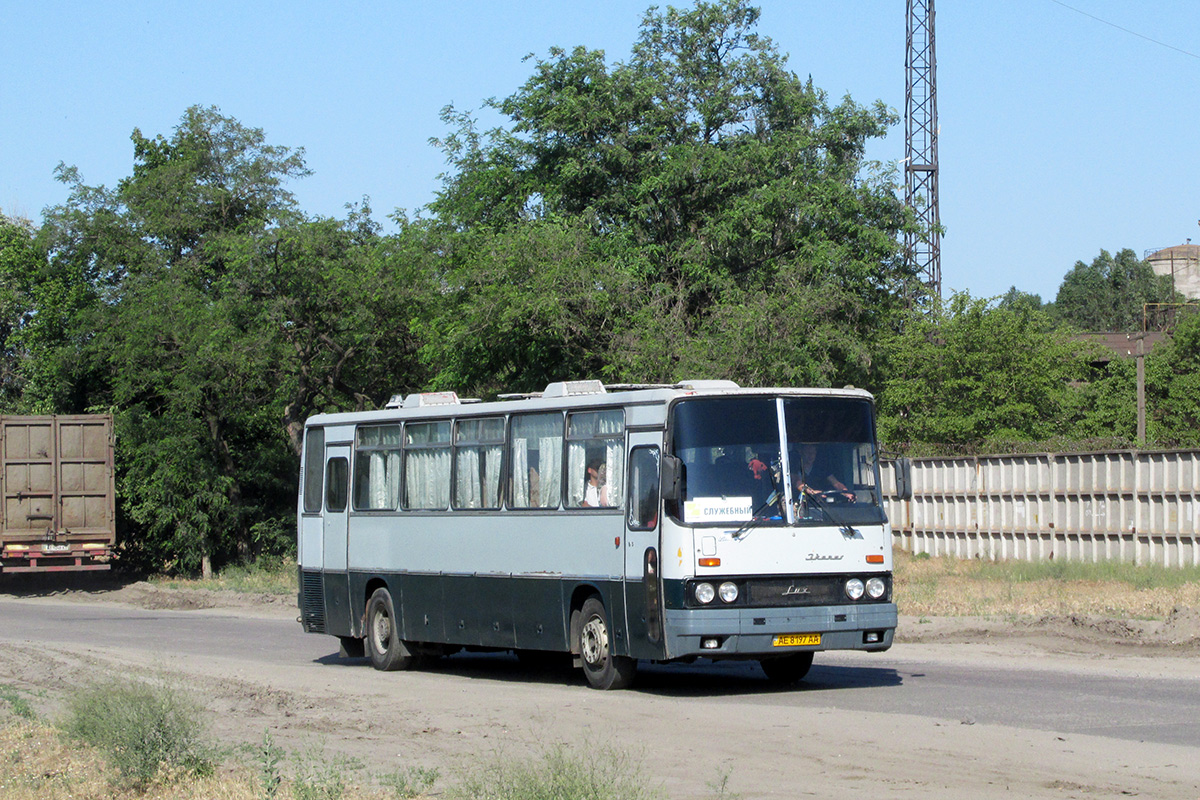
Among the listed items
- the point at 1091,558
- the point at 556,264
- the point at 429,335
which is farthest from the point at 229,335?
the point at 1091,558

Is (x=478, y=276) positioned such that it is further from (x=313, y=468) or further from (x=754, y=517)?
(x=754, y=517)

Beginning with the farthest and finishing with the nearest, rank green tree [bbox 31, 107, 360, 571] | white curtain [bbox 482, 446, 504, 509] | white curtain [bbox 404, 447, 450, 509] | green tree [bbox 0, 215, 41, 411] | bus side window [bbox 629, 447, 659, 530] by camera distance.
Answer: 1. green tree [bbox 0, 215, 41, 411]
2. green tree [bbox 31, 107, 360, 571]
3. white curtain [bbox 404, 447, 450, 509]
4. white curtain [bbox 482, 446, 504, 509]
5. bus side window [bbox 629, 447, 659, 530]

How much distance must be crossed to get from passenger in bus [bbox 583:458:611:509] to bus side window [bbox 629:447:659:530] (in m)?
0.48

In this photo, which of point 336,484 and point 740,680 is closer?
point 740,680

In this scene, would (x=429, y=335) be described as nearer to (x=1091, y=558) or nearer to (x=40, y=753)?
(x=1091, y=558)

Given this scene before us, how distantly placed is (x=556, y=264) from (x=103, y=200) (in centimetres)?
1612

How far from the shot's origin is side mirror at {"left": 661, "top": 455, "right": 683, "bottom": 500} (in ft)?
42.4

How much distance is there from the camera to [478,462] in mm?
15969

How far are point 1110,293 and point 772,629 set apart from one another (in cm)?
10389

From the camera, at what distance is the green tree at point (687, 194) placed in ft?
96.8

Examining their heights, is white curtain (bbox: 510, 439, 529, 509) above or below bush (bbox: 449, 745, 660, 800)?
above

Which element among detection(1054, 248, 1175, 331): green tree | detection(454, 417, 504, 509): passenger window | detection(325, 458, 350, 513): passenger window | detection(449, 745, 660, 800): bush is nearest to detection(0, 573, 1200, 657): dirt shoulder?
detection(454, 417, 504, 509): passenger window

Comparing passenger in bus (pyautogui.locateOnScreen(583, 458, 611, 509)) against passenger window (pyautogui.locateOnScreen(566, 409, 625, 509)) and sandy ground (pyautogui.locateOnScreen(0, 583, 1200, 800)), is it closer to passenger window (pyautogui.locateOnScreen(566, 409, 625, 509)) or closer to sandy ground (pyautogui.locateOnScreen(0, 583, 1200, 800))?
passenger window (pyautogui.locateOnScreen(566, 409, 625, 509))

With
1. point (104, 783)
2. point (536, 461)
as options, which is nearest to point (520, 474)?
point (536, 461)
